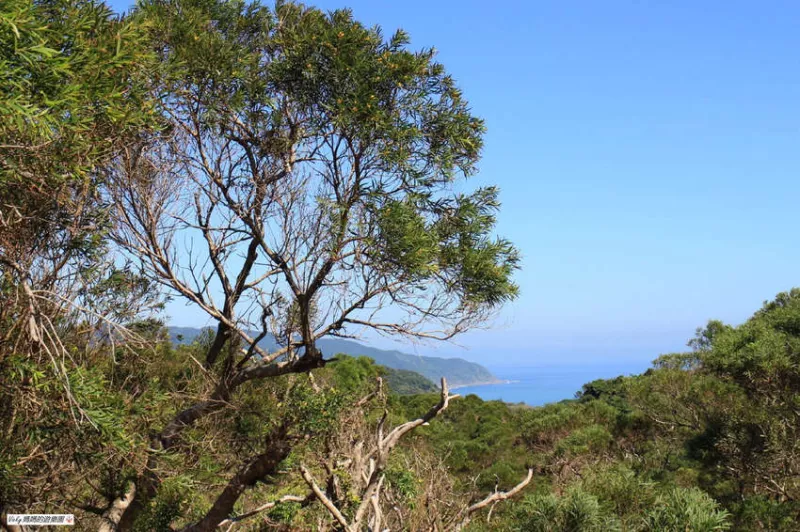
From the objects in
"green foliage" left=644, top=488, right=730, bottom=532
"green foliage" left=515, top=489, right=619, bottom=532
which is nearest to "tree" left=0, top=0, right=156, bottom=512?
"green foliage" left=515, top=489, right=619, bottom=532

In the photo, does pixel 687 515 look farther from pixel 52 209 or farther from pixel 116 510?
pixel 116 510

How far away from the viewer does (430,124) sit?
8.29 meters

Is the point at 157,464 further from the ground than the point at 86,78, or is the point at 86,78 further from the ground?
the point at 86,78

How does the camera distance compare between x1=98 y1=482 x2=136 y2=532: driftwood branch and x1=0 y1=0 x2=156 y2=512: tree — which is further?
x1=98 y1=482 x2=136 y2=532: driftwood branch

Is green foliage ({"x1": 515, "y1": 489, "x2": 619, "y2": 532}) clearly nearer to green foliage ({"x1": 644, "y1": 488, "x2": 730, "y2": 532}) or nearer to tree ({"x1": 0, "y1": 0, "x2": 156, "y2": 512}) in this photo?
green foliage ({"x1": 644, "y1": 488, "x2": 730, "y2": 532})

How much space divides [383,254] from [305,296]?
1084mm

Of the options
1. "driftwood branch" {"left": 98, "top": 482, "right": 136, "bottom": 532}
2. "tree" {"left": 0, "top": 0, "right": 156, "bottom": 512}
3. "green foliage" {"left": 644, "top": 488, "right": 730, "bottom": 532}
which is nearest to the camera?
"green foliage" {"left": 644, "top": 488, "right": 730, "bottom": 532}

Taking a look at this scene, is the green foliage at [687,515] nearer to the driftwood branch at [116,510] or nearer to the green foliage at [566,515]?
the green foliage at [566,515]

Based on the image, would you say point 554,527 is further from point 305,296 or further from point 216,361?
point 216,361

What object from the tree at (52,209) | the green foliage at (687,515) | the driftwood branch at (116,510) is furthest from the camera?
the driftwood branch at (116,510)

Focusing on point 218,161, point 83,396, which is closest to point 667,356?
point 218,161

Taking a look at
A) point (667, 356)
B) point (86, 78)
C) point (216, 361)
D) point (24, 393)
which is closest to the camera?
point (86, 78)

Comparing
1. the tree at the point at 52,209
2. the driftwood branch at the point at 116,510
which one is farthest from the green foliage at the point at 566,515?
the driftwood branch at the point at 116,510

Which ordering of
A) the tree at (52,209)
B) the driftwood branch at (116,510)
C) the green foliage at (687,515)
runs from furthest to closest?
the driftwood branch at (116,510) → the tree at (52,209) → the green foliage at (687,515)
